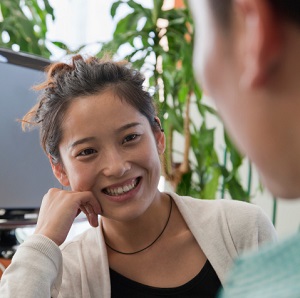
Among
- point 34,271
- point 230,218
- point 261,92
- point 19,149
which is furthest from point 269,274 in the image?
point 19,149

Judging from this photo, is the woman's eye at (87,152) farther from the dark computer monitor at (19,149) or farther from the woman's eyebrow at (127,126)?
the dark computer monitor at (19,149)

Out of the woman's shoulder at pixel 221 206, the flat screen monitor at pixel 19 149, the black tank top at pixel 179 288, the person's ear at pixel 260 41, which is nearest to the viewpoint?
the person's ear at pixel 260 41

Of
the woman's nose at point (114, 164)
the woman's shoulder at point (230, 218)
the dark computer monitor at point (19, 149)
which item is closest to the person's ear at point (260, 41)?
the woman's nose at point (114, 164)

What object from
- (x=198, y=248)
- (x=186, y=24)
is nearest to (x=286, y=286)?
(x=198, y=248)

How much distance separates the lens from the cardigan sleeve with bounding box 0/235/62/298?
1135mm

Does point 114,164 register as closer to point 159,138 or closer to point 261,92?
point 159,138

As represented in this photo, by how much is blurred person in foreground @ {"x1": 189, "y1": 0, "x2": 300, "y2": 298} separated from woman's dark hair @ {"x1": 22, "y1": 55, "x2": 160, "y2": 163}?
2.94 ft

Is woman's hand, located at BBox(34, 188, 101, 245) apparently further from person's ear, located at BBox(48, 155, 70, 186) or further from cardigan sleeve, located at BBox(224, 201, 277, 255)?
cardigan sleeve, located at BBox(224, 201, 277, 255)

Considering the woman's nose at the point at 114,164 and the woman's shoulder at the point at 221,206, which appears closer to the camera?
the woman's nose at the point at 114,164

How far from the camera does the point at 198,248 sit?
1318 millimetres

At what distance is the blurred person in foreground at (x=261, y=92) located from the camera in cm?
36

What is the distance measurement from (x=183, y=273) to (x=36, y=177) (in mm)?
500

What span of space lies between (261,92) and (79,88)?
0.95 meters

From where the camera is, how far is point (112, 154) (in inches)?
48.5
